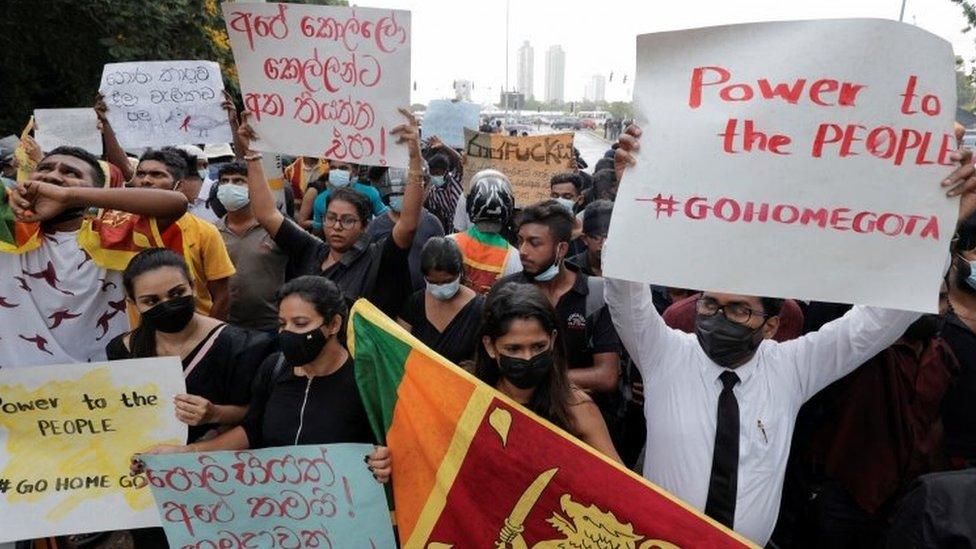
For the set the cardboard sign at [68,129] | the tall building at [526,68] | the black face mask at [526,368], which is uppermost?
the tall building at [526,68]

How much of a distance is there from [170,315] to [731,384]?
201cm

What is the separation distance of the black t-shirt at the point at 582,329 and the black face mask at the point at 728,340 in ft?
2.54

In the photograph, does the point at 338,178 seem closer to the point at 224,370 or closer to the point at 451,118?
the point at 451,118

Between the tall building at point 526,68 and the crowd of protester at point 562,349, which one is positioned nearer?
the crowd of protester at point 562,349

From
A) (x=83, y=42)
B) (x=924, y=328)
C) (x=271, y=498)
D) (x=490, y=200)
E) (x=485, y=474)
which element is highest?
(x=83, y=42)

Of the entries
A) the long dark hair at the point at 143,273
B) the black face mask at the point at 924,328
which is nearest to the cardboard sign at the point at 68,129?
the long dark hair at the point at 143,273

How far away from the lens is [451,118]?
9008 millimetres

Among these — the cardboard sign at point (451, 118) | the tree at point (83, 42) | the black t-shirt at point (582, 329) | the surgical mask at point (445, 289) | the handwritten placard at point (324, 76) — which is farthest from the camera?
the tree at point (83, 42)

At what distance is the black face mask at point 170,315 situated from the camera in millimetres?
2576

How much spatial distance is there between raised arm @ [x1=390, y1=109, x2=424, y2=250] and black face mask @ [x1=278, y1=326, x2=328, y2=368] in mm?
982

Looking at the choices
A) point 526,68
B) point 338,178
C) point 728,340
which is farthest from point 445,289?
point 526,68

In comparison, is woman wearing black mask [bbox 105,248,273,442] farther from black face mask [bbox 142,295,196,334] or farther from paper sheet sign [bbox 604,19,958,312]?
paper sheet sign [bbox 604,19,958,312]

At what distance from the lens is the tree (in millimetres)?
12414

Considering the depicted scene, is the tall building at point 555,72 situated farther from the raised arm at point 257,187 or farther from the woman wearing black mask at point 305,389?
the woman wearing black mask at point 305,389
